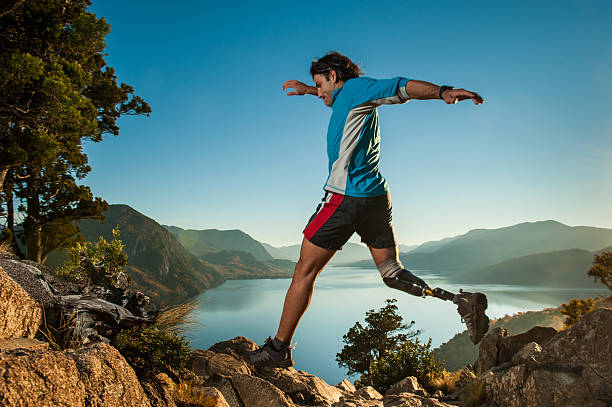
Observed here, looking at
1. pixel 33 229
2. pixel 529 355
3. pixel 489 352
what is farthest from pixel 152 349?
pixel 33 229

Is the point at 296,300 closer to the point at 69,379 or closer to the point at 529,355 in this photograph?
the point at 69,379

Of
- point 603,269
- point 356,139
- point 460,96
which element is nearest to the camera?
point 460,96

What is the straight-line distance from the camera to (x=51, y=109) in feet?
29.0

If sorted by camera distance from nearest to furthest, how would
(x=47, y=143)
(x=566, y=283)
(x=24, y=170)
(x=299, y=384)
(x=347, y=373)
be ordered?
(x=299, y=384) < (x=47, y=143) < (x=24, y=170) < (x=347, y=373) < (x=566, y=283)

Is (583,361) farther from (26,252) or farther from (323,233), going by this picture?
(26,252)

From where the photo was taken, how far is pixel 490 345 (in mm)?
5027

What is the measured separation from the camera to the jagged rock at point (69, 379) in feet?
4.13

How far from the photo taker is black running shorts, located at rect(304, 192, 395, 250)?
2.30 meters

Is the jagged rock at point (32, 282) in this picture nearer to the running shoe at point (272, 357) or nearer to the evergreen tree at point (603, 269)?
the running shoe at point (272, 357)

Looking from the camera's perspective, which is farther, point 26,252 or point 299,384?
point 26,252

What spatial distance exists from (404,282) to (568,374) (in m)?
1.46

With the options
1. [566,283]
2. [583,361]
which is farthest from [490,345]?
[566,283]

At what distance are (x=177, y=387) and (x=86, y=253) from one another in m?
5.91

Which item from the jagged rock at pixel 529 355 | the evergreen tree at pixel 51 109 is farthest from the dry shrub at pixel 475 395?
the evergreen tree at pixel 51 109
